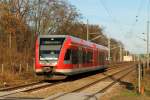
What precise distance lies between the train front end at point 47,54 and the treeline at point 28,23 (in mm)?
8190

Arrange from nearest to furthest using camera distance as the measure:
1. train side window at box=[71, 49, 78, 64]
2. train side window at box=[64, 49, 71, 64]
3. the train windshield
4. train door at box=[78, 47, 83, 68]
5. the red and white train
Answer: the red and white train
the train windshield
train side window at box=[64, 49, 71, 64]
train side window at box=[71, 49, 78, 64]
train door at box=[78, 47, 83, 68]

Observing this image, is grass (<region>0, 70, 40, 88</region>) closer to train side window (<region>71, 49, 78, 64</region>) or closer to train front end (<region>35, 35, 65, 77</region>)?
train front end (<region>35, 35, 65, 77</region>)

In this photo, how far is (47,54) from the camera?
30.3m

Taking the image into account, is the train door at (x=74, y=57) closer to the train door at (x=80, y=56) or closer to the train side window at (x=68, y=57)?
the train side window at (x=68, y=57)

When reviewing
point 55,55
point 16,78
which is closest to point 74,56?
point 55,55

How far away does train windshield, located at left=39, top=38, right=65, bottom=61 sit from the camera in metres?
30.2

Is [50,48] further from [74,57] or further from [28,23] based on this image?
[28,23]

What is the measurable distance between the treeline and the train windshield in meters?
8.31

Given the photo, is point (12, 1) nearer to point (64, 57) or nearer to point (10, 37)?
point (10, 37)

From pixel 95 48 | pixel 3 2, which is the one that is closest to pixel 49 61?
pixel 95 48

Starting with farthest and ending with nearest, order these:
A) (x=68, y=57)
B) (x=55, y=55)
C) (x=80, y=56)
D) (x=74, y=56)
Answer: (x=80, y=56) → (x=74, y=56) → (x=68, y=57) → (x=55, y=55)

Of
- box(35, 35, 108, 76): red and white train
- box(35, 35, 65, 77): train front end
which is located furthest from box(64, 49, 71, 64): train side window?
box(35, 35, 65, 77): train front end

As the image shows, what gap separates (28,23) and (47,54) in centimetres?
2287

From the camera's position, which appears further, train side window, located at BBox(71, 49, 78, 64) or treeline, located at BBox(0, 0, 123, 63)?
treeline, located at BBox(0, 0, 123, 63)
